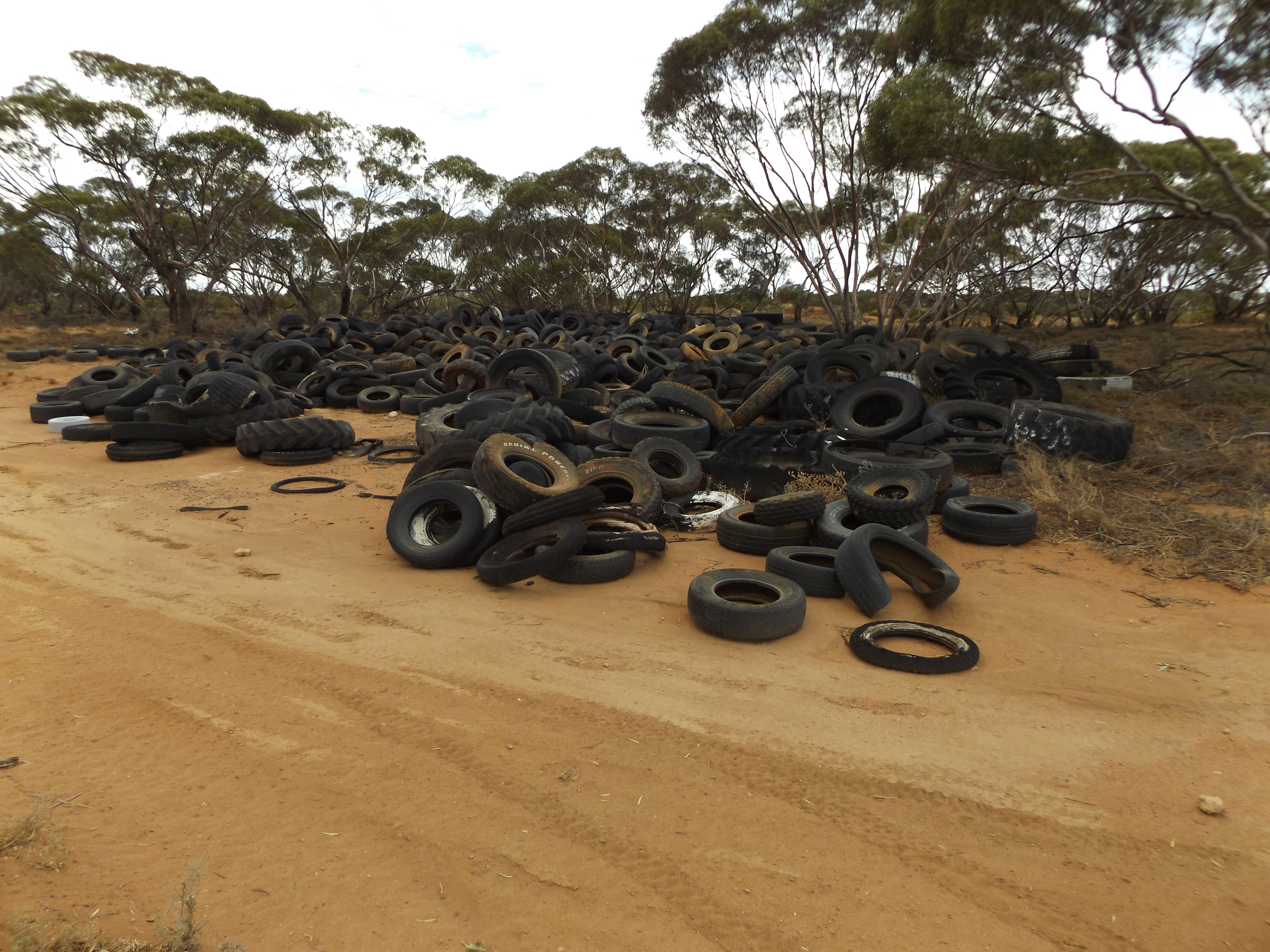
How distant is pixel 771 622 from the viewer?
15.8 feet

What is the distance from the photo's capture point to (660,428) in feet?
30.9

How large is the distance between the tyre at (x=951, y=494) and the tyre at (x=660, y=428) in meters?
3.13

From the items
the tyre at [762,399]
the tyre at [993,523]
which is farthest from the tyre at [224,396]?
the tyre at [993,523]

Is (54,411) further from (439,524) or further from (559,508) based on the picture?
(559,508)

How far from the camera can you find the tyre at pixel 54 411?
13.3 meters

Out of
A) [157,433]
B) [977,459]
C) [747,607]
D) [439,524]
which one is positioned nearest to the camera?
[747,607]

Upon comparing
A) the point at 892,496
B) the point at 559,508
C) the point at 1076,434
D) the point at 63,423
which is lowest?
the point at 63,423

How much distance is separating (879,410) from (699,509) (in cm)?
445

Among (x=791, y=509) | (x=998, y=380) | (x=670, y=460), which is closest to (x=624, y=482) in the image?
(x=670, y=460)

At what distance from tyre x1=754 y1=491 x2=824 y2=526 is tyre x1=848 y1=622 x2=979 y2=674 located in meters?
1.64

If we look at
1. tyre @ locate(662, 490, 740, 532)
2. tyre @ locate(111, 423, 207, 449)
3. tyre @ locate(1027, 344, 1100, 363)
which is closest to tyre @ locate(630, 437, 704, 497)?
tyre @ locate(662, 490, 740, 532)

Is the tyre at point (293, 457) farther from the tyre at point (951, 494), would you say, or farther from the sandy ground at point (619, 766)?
the tyre at point (951, 494)

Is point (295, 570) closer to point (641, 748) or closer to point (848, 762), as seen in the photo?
point (641, 748)

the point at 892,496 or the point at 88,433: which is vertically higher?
the point at 892,496
